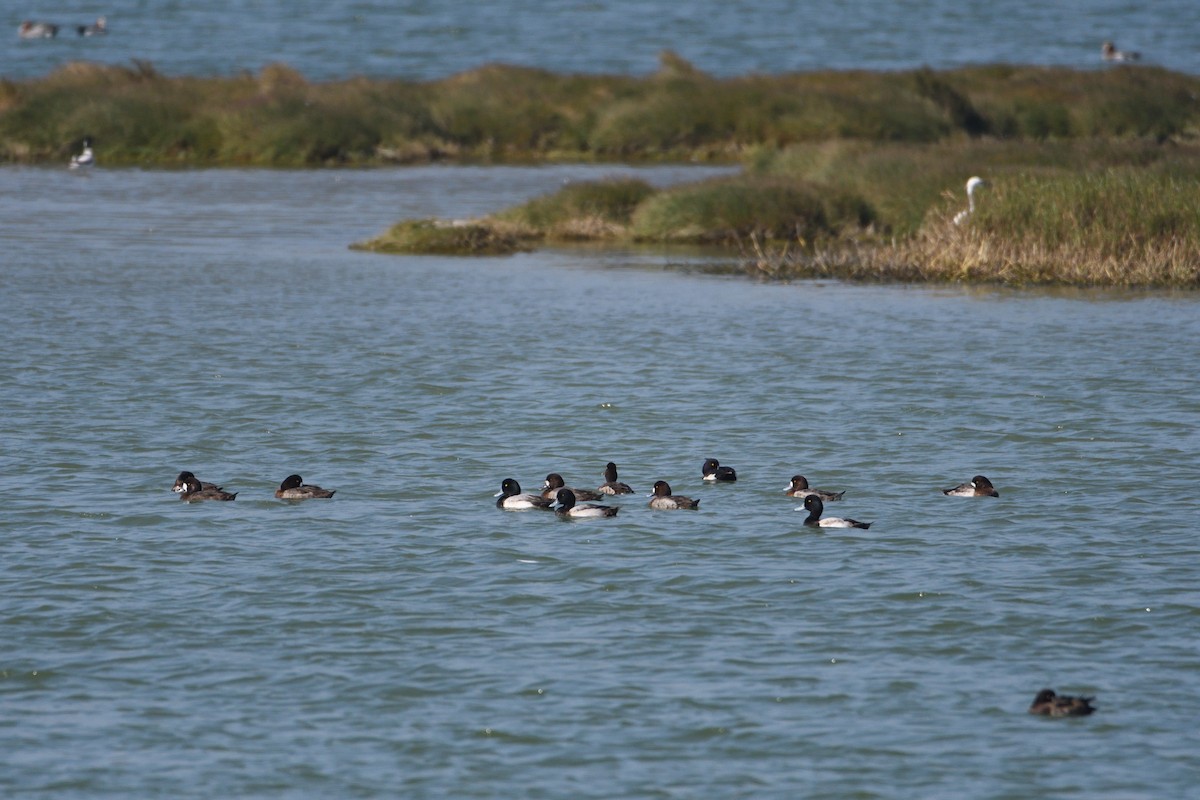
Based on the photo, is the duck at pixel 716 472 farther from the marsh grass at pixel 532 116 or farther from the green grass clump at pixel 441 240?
the marsh grass at pixel 532 116

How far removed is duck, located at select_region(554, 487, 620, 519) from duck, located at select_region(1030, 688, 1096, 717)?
593cm

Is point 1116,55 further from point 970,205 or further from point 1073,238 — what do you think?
point 1073,238

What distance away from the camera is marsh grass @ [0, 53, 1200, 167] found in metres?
58.0

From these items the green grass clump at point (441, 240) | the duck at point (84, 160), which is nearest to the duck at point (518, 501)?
the green grass clump at point (441, 240)

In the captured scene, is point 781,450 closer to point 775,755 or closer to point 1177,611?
point 1177,611

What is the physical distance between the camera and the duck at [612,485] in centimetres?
1758

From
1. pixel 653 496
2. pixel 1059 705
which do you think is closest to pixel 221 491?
pixel 653 496

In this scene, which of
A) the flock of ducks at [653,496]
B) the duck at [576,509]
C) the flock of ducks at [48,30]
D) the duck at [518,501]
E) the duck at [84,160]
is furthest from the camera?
the flock of ducks at [48,30]

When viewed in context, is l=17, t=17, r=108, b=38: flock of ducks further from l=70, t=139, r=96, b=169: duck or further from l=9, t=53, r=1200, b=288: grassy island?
l=70, t=139, r=96, b=169: duck

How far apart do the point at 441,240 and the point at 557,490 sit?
23.2 metres

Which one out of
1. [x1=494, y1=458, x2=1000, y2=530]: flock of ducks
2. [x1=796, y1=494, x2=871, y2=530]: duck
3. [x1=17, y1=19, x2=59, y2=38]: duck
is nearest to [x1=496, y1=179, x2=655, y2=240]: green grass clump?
[x1=494, y1=458, x2=1000, y2=530]: flock of ducks

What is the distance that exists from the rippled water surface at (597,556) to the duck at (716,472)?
0.18 metres

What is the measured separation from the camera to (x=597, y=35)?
117 m

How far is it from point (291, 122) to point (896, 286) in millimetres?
29353
